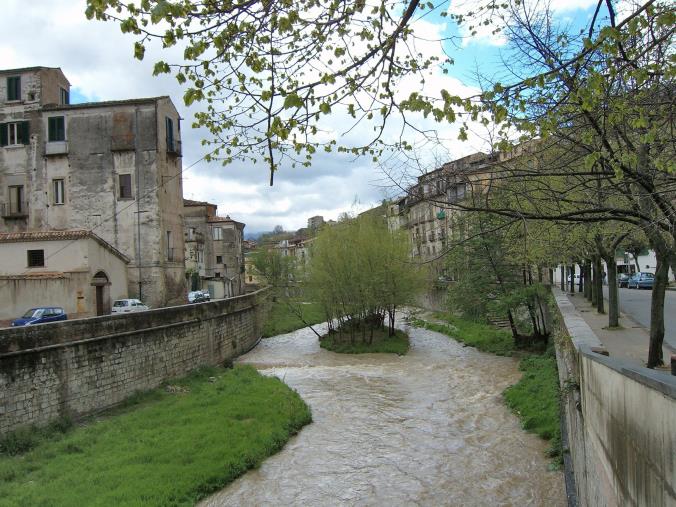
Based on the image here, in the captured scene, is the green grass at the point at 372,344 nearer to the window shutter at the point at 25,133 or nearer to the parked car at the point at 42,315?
the parked car at the point at 42,315

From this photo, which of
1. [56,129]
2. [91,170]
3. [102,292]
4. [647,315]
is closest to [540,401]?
[647,315]

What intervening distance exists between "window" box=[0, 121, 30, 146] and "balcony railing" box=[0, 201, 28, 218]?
336 centimetres

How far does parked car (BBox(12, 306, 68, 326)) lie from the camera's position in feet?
69.4

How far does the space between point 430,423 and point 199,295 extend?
29.3 metres

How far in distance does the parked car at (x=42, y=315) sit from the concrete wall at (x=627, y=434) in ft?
66.7

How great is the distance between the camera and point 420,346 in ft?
95.4

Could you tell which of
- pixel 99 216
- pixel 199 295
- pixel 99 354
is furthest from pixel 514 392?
pixel 199 295

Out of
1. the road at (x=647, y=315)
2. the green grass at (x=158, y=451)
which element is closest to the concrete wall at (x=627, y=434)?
the green grass at (x=158, y=451)

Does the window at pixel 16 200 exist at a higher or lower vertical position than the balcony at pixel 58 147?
lower

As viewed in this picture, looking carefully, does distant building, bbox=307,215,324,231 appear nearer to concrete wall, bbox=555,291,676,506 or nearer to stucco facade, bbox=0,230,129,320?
stucco facade, bbox=0,230,129,320

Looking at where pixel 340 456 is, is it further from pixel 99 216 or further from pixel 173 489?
pixel 99 216

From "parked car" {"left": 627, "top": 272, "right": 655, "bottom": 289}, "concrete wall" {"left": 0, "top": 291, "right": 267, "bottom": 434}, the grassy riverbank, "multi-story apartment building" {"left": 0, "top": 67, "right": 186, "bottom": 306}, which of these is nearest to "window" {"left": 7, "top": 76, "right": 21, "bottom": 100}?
"multi-story apartment building" {"left": 0, "top": 67, "right": 186, "bottom": 306}

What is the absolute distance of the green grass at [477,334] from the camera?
84.7 feet

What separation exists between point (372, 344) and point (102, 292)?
45.5 ft
